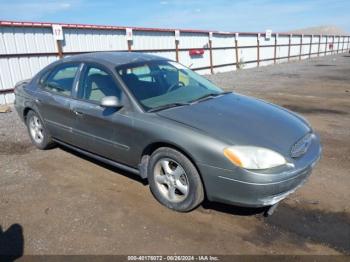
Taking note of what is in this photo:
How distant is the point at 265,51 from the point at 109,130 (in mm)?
26826

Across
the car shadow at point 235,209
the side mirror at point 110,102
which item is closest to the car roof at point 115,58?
the side mirror at point 110,102

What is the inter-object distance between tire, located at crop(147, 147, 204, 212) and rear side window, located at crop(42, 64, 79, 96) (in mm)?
1840

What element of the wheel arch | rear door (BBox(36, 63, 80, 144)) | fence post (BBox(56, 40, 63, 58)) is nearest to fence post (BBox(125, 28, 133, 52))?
fence post (BBox(56, 40, 63, 58))

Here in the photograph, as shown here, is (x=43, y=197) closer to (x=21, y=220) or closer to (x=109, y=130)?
(x=21, y=220)

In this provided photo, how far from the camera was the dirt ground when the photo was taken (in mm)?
3164

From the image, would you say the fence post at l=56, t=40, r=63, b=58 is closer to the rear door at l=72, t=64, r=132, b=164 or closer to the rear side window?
the rear side window

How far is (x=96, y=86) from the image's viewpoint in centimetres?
438

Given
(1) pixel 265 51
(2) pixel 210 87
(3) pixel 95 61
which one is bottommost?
(1) pixel 265 51

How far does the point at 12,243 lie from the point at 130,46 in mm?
13697

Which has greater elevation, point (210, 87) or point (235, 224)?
point (210, 87)

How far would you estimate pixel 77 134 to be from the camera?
4.67 m

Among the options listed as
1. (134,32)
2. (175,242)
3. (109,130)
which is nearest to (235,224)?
(175,242)

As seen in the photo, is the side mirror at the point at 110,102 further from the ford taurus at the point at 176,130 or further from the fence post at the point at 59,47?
the fence post at the point at 59,47

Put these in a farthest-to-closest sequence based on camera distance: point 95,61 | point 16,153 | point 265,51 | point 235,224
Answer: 1. point 265,51
2. point 16,153
3. point 95,61
4. point 235,224
